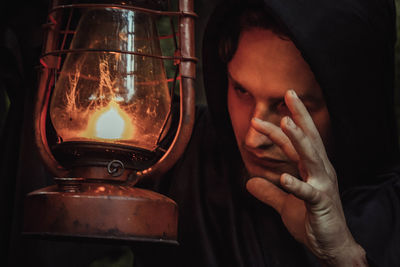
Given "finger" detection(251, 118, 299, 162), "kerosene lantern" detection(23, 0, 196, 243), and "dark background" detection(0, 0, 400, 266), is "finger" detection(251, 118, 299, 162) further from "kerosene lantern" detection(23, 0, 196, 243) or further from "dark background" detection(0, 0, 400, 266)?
"dark background" detection(0, 0, 400, 266)

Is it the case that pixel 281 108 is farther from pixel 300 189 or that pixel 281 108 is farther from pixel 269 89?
pixel 300 189

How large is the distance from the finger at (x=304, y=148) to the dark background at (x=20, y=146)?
0.79 m

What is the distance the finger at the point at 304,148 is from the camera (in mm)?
1029

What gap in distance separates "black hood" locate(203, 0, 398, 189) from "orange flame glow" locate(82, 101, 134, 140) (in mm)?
464

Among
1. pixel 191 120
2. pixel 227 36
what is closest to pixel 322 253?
Answer: pixel 191 120


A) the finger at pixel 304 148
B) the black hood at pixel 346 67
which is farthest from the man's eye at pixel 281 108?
the finger at pixel 304 148

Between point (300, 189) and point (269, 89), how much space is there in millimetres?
371

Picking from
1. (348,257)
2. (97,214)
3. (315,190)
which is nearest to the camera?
(97,214)

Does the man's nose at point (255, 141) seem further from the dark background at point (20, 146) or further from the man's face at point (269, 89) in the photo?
the dark background at point (20, 146)

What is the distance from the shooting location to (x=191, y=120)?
3.37ft

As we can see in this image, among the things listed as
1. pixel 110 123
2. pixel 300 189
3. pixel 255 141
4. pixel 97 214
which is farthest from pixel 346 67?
pixel 97 214

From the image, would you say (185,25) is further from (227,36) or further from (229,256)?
(229,256)

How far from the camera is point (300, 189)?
98cm

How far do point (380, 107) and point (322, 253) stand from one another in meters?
0.49
